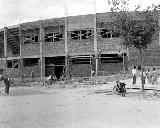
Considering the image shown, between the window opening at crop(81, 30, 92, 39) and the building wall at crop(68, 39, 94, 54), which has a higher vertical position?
the window opening at crop(81, 30, 92, 39)

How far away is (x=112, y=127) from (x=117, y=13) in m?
10.8

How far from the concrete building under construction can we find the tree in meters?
10.7

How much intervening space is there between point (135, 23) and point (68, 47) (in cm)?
1596

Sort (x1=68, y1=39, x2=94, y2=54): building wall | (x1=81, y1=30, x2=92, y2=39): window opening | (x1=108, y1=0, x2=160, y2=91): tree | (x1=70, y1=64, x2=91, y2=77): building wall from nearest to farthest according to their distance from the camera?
(x1=108, y1=0, x2=160, y2=91): tree → (x1=70, y1=64, x2=91, y2=77): building wall → (x1=81, y1=30, x2=92, y2=39): window opening → (x1=68, y1=39, x2=94, y2=54): building wall

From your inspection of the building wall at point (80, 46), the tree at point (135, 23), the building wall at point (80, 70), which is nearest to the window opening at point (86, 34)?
the building wall at point (80, 46)

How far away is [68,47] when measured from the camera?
3375cm

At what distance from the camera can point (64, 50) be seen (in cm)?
3406

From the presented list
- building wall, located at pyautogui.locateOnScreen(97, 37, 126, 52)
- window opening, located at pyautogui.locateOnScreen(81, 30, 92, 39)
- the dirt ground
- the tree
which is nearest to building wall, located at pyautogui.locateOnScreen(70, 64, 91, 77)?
building wall, located at pyautogui.locateOnScreen(97, 37, 126, 52)

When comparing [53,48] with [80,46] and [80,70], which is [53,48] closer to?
[80,46]

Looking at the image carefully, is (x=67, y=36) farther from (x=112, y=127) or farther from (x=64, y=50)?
(x=112, y=127)

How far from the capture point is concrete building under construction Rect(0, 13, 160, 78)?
31766 millimetres

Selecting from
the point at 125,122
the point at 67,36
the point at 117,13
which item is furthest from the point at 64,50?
the point at 125,122

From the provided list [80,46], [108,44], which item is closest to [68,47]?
[80,46]

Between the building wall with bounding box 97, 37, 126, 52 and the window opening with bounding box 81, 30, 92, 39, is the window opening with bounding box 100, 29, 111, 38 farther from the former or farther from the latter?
the window opening with bounding box 81, 30, 92, 39
